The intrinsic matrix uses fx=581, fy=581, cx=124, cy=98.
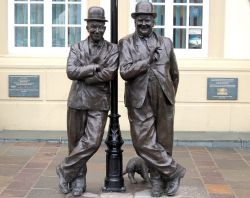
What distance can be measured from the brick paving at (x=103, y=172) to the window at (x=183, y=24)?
7.23ft

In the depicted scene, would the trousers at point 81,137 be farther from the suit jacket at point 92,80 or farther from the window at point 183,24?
the window at point 183,24

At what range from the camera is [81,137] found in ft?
21.2

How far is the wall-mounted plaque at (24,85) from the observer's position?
1075 centimetres

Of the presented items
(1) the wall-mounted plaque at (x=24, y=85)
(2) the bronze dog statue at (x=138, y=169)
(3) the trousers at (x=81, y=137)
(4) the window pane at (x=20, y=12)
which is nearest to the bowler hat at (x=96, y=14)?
(3) the trousers at (x=81, y=137)

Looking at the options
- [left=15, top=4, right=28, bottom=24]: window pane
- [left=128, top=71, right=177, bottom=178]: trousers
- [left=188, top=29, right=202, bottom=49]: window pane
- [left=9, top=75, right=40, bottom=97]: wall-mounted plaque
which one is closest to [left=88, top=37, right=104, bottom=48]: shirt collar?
[left=128, top=71, right=177, bottom=178]: trousers

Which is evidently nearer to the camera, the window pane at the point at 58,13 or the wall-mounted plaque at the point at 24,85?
the wall-mounted plaque at the point at 24,85

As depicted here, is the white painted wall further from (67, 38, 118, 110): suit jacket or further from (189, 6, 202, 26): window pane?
(67, 38, 118, 110): suit jacket

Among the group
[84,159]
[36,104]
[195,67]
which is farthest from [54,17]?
[84,159]

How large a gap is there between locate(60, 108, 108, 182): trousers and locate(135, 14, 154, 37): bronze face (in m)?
0.99

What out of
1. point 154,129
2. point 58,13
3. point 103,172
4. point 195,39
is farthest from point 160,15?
point 154,129

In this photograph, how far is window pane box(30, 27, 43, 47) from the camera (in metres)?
11.2

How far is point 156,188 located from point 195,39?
17.2 ft

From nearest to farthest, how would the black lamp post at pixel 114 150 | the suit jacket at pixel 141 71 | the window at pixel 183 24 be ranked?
the suit jacket at pixel 141 71 < the black lamp post at pixel 114 150 < the window at pixel 183 24

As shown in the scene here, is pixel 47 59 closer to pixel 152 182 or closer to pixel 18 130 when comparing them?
pixel 18 130
